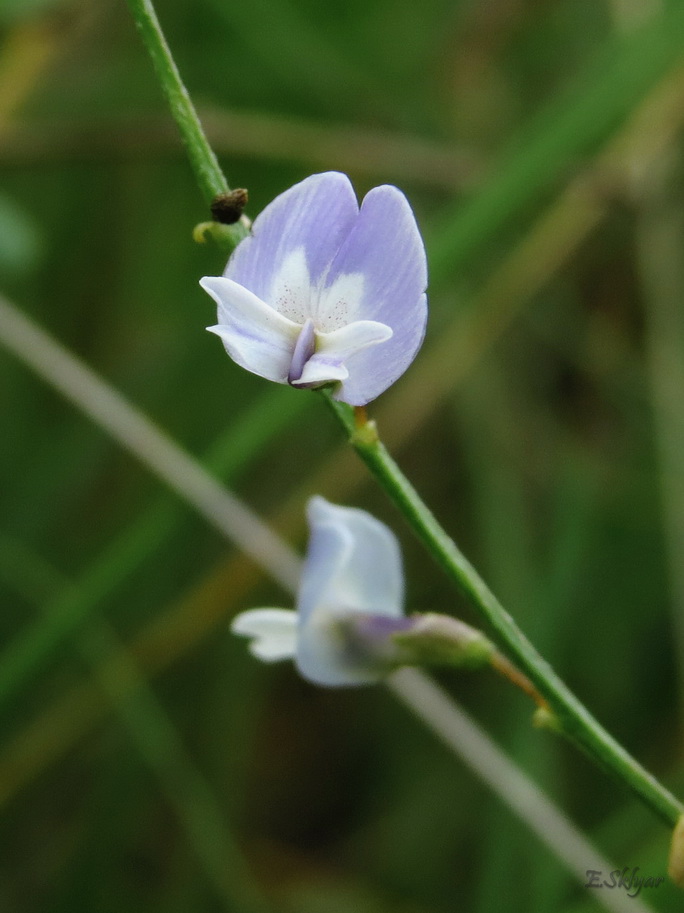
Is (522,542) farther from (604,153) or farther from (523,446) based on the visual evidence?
(604,153)

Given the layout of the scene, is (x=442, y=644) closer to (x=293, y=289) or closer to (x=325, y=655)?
(x=325, y=655)

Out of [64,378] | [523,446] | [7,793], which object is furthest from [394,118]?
[7,793]

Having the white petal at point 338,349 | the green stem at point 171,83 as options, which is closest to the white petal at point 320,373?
the white petal at point 338,349

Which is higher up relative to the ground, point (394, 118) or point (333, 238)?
point (394, 118)

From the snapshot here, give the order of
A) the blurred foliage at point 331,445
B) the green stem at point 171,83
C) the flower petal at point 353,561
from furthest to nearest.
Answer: the blurred foliage at point 331,445
the flower petal at point 353,561
the green stem at point 171,83

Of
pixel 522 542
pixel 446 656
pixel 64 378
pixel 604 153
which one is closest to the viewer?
pixel 446 656

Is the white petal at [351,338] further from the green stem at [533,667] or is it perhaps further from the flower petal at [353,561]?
the flower petal at [353,561]

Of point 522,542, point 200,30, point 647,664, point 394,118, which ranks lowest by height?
point 647,664
